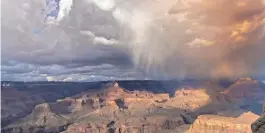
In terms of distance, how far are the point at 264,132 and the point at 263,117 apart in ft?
4.97

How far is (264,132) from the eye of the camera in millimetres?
32875

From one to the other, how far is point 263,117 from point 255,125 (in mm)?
1107

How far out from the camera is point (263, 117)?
110ft

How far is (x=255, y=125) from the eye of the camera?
33.8 metres
